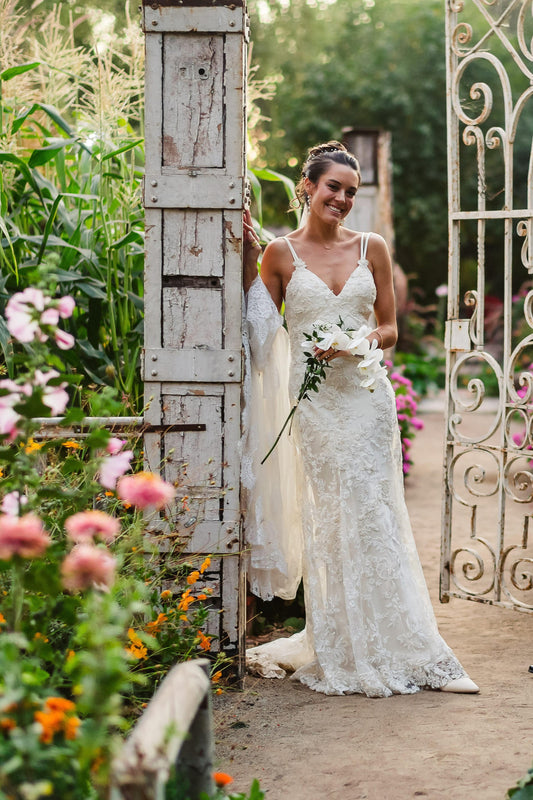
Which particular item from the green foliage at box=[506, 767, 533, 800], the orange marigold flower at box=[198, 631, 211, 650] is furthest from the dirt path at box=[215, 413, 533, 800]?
the green foliage at box=[506, 767, 533, 800]

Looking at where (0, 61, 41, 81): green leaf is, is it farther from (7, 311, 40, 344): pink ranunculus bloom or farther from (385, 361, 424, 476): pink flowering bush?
(385, 361, 424, 476): pink flowering bush

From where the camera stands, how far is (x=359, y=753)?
9.84 ft

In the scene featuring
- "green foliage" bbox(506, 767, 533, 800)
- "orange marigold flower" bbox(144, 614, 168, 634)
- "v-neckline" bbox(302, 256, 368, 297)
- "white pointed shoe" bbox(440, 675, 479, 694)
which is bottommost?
"white pointed shoe" bbox(440, 675, 479, 694)

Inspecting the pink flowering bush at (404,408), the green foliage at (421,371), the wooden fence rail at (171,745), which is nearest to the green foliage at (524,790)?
the wooden fence rail at (171,745)

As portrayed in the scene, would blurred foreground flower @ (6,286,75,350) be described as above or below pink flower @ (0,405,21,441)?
above

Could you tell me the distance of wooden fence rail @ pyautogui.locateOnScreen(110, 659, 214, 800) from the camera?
5.26 feet

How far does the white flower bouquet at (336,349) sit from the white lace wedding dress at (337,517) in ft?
0.36

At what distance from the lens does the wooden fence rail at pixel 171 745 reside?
1.60 m

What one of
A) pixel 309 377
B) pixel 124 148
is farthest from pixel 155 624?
pixel 124 148

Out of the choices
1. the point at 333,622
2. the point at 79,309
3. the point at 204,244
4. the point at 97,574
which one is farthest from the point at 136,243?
the point at 97,574

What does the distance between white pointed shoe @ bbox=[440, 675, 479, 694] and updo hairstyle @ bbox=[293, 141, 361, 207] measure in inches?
81.4

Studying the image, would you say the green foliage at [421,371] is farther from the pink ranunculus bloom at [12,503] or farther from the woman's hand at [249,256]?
the pink ranunculus bloom at [12,503]

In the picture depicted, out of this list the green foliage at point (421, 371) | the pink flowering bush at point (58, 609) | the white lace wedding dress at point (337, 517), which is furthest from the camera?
the green foliage at point (421, 371)

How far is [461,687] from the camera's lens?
11.7 feet
